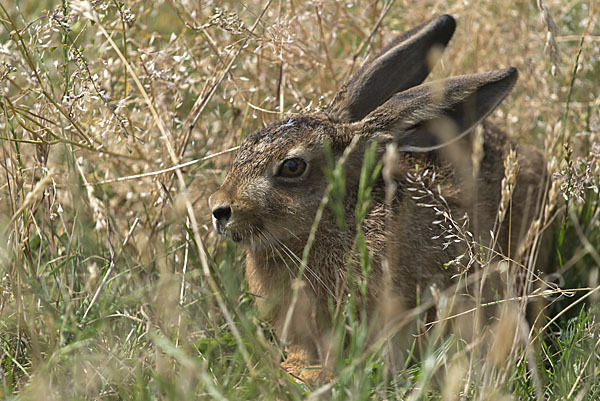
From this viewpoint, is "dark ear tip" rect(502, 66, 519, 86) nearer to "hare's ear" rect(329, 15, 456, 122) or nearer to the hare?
the hare

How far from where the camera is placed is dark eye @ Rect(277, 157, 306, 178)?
3535 millimetres

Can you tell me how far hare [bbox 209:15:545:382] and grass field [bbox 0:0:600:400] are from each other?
0.18 meters

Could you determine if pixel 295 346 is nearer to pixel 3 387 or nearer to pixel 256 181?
pixel 256 181

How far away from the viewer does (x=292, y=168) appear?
3.55m

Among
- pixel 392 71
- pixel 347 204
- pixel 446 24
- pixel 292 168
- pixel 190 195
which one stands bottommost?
pixel 347 204

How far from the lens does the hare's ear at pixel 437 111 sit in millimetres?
3562

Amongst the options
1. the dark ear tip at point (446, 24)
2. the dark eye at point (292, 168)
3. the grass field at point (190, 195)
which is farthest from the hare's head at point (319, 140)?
the dark ear tip at point (446, 24)

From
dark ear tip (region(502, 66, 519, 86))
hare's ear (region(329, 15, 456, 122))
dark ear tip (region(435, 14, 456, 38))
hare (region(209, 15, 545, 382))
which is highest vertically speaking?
dark ear tip (region(435, 14, 456, 38))

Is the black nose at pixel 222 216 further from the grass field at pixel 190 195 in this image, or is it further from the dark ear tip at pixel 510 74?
the dark ear tip at pixel 510 74

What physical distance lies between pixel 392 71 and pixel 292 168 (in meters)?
0.92

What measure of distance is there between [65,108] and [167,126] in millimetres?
613

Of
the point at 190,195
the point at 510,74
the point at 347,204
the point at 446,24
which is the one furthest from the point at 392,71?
the point at 190,195

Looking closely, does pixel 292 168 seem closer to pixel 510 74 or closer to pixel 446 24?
pixel 510 74

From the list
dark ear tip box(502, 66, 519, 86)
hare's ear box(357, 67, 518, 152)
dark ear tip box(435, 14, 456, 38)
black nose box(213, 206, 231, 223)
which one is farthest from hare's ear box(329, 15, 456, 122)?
black nose box(213, 206, 231, 223)
